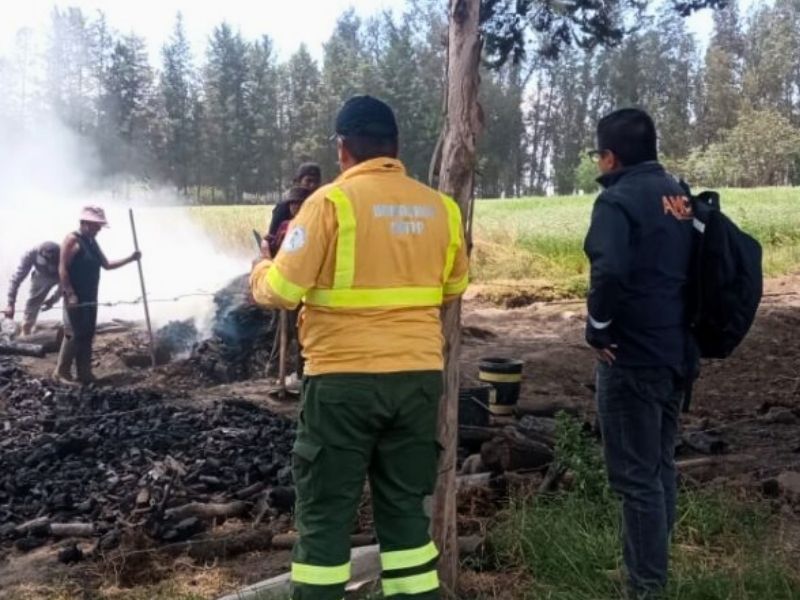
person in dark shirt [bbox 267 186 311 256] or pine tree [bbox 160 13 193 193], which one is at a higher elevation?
pine tree [bbox 160 13 193 193]

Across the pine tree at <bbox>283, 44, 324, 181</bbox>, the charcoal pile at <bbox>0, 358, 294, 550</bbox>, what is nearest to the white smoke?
the charcoal pile at <bbox>0, 358, 294, 550</bbox>

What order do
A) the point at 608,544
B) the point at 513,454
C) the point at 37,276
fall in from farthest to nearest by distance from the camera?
1. the point at 37,276
2. the point at 513,454
3. the point at 608,544

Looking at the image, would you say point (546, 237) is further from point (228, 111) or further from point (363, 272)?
point (228, 111)

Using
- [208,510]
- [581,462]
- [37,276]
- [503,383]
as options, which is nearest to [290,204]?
[503,383]

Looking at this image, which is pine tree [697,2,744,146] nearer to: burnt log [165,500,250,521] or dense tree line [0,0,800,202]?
dense tree line [0,0,800,202]

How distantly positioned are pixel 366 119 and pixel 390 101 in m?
58.8

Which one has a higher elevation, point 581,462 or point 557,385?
point 581,462

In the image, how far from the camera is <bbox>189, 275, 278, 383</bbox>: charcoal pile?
1103 cm

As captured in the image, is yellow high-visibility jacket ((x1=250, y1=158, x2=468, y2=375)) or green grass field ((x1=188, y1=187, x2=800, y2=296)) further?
green grass field ((x1=188, y1=187, x2=800, y2=296))

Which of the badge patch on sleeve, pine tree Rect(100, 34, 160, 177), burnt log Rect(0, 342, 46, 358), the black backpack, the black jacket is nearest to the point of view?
the badge patch on sleeve

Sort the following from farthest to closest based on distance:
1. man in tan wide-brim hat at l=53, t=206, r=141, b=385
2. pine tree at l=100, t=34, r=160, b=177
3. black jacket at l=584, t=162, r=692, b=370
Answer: pine tree at l=100, t=34, r=160, b=177 → man in tan wide-brim hat at l=53, t=206, r=141, b=385 → black jacket at l=584, t=162, r=692, b=370

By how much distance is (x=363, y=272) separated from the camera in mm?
3131

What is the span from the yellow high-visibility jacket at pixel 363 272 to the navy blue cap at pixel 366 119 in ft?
0.37

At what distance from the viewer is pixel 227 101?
69688 millimetres
